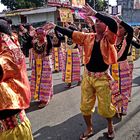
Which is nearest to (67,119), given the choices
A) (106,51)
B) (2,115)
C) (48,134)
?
(48,134)

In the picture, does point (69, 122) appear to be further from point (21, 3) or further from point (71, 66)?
point (21, 3)

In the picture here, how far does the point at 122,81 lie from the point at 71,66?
3.28 metres

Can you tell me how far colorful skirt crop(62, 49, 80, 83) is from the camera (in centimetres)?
887

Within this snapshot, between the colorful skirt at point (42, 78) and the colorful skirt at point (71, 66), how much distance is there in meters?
2.01

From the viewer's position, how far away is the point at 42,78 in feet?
22.5

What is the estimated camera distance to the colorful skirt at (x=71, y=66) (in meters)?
8.87

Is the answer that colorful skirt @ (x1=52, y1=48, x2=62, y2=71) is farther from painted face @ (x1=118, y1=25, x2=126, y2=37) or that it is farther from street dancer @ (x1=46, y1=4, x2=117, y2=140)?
street dancer @ (x1=46, y1=4, x2=117, y2=140)

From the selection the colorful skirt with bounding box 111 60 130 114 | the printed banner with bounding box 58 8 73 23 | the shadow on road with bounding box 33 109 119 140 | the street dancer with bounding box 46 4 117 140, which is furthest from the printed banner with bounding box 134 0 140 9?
the street dancer with bounding box 46 4 117 140

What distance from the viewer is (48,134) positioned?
5.11 meters

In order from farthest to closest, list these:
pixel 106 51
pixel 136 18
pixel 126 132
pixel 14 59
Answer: pixel 136 18, pixel 126 132, pixel 106 51, pixel 14 59

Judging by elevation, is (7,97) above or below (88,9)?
below

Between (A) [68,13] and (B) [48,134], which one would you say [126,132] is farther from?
(A) [68,13]

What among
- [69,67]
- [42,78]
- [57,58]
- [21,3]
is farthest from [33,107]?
[21,3]

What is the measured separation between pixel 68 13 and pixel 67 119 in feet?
19.5
